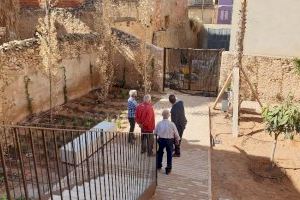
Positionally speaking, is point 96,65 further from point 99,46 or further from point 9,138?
point 9,138

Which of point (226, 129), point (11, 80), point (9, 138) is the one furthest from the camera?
point (226, 129)

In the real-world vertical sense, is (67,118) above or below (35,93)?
below

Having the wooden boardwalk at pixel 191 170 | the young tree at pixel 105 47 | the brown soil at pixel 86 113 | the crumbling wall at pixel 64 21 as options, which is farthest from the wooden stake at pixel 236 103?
the crumbling wall at pixel 64 21

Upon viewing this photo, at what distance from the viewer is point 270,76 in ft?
44.3

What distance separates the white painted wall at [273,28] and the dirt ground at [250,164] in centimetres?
343

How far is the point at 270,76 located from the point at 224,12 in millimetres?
17120

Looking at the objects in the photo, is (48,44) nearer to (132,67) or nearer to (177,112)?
(177,112)

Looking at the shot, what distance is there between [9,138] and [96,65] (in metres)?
6.55

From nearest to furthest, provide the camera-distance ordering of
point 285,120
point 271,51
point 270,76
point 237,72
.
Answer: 1. point 285,120
2. point 237,72
3. point 270,76
4. point 271,51

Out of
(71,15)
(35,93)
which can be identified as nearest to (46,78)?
(35,93)

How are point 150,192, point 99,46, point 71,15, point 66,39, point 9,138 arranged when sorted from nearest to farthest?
point 150,192, point 9,138, point 66,39, point 99,46, point 71,15

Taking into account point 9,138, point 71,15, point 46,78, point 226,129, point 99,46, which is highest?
point 71,15

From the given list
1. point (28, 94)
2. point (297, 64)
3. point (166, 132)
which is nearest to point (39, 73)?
point (28, 94)

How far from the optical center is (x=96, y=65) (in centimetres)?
1473
